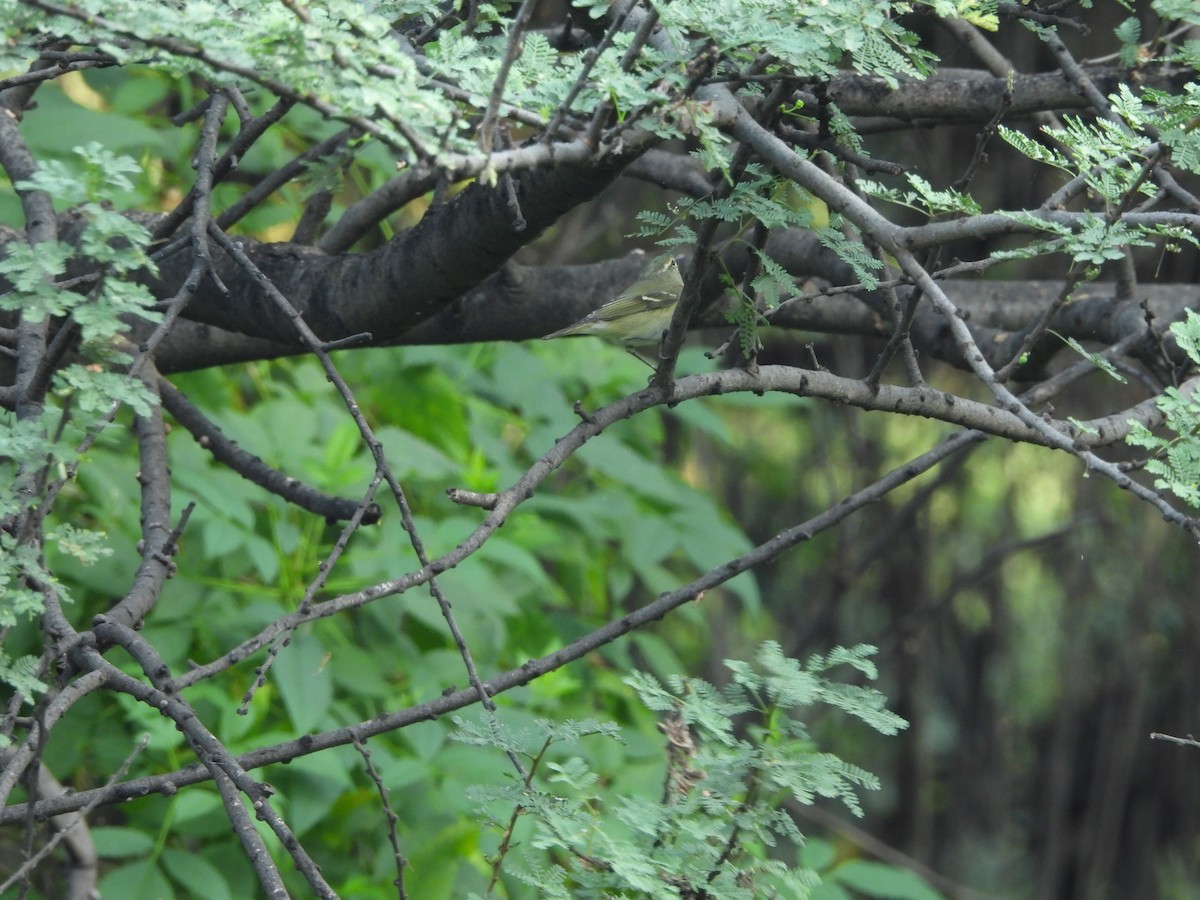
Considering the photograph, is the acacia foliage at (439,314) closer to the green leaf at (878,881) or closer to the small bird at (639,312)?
the small bird at (639,312)

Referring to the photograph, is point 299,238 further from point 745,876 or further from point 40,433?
point 745,876

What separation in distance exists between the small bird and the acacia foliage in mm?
56

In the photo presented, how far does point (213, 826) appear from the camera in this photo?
2410 mm

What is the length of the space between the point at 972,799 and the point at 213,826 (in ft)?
15.7

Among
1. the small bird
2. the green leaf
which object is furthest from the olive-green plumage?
the green leaf

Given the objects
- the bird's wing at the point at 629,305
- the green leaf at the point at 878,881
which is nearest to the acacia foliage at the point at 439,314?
the bird's wing at the point at 629,305

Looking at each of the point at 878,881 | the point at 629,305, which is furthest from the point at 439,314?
the point at 878,881

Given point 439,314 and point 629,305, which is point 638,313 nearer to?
point 629,305

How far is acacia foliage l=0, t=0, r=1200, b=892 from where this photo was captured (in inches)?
46.8

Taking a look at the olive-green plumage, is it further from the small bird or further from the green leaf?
the green leaf

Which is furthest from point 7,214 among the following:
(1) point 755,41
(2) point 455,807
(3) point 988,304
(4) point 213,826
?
(3) point 988,304

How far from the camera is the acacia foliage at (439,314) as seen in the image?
3.90 ft

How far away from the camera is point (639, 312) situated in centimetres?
285

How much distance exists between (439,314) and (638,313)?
57 cm
